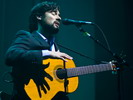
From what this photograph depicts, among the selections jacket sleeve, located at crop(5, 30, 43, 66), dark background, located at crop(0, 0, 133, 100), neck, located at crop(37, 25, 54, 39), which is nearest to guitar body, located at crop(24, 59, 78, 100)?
jacket sleeve, located at crop(5, 30, 43, 66)

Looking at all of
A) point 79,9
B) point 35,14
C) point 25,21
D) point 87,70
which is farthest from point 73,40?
point 87,70

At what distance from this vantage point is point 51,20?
2.88 m

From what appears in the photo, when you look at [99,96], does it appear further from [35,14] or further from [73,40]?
[35,14]

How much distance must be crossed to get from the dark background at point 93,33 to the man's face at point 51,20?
1391 millimetres

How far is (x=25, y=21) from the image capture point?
4.27 metres

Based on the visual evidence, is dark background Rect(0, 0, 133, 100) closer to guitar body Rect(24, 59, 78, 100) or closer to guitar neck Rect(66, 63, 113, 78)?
guitar neck Rect(66, 63, 113, 78)

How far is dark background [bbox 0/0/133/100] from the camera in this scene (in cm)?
415

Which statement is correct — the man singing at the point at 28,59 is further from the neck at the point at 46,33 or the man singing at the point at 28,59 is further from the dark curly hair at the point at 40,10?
the dark curly hair at the point at 40,10

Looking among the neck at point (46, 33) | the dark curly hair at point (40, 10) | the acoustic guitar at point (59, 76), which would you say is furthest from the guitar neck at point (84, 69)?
the dark curly hair at point (40, 10)

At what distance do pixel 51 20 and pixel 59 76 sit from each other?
73 centimetres

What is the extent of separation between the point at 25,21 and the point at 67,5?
857mm

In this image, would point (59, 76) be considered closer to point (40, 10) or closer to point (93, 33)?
point (40, 10)

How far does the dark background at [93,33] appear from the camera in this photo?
13.6ft

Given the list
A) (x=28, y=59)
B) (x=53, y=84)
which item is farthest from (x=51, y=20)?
(x=53, y=84)
